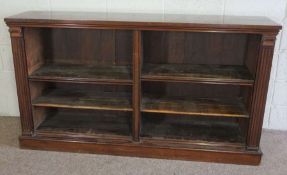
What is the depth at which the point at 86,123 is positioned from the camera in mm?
2232

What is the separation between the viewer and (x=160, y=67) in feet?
6.68

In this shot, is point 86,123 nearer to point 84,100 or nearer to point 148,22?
point 84,100

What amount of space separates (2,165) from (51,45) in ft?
2.85

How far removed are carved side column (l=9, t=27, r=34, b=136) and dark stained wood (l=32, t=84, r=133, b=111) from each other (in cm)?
7

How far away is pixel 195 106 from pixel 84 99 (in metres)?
0.75

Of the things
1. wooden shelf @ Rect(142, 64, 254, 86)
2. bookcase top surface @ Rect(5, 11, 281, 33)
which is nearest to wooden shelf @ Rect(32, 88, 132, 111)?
wooden shelf @ Rect(142, 64, 254, 86)

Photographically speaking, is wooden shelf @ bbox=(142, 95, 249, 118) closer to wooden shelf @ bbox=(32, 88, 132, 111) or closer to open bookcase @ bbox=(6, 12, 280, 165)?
open bookcase @ bbox=(6, 12, 280, 165)

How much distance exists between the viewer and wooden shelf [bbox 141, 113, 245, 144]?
6.66 ft

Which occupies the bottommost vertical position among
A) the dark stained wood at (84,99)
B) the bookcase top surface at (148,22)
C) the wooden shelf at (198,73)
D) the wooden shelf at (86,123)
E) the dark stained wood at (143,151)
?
the dark stained wood at (143,151)

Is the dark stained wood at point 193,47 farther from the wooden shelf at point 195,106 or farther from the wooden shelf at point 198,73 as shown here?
the wooden shelf at point 195,106

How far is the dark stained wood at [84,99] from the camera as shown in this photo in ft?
6.57

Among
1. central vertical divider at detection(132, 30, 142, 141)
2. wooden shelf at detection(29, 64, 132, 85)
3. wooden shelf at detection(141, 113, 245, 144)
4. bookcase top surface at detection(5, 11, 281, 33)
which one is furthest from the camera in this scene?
wooden shelf at detection(141, 113, 245, 144)

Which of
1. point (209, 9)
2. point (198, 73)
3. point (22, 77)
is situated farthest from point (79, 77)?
point (209, 9)

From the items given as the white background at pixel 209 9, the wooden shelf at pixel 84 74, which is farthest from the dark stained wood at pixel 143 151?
the white background at pixel 209 9
